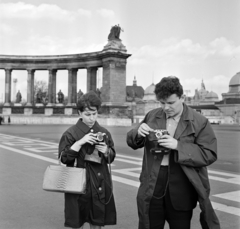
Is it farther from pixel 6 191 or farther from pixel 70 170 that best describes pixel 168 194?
pixel 6 191

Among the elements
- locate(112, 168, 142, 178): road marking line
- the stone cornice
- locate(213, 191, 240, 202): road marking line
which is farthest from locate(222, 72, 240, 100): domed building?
locate(213, 191, 240, 202): road marking line

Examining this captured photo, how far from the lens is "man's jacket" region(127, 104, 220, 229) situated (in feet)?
10.6

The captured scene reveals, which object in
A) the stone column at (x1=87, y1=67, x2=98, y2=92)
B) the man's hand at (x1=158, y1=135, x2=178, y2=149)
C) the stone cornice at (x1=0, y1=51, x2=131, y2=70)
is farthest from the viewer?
the stone column at (x1=87, y1=67, x2=98, y2=92)

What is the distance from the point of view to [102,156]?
394 centimetres

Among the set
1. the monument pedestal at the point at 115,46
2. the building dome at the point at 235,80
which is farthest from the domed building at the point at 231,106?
the monument pedestal at the point at 115,46

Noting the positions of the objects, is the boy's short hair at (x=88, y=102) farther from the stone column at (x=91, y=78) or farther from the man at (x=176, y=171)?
the stone column at (x=91, y=78)

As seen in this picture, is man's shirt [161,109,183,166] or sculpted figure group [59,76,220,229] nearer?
sculpted figure group [59,76,220,229]

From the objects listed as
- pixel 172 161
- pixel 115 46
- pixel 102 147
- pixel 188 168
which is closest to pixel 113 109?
pixel 115 46

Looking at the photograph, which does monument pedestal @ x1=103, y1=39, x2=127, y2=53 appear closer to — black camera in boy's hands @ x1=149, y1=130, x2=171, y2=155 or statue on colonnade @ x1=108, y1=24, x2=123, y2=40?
statue on colonnade @ x1=108, y1=24, x2=123, y2=40

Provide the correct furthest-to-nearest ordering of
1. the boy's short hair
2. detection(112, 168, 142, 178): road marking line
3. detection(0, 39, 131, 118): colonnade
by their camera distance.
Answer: detection(0, 39, 131, 118): colonnade < detection(112, 168, 142, 178): road marking line < the boy's short hair

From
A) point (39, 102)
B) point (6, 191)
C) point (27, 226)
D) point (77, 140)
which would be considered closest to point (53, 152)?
point (6, 191)

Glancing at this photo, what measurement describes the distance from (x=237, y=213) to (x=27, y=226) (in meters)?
3.48

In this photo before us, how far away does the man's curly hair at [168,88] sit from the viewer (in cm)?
335

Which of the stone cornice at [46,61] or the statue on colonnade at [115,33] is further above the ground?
the statue on colonnade at [115,33]
